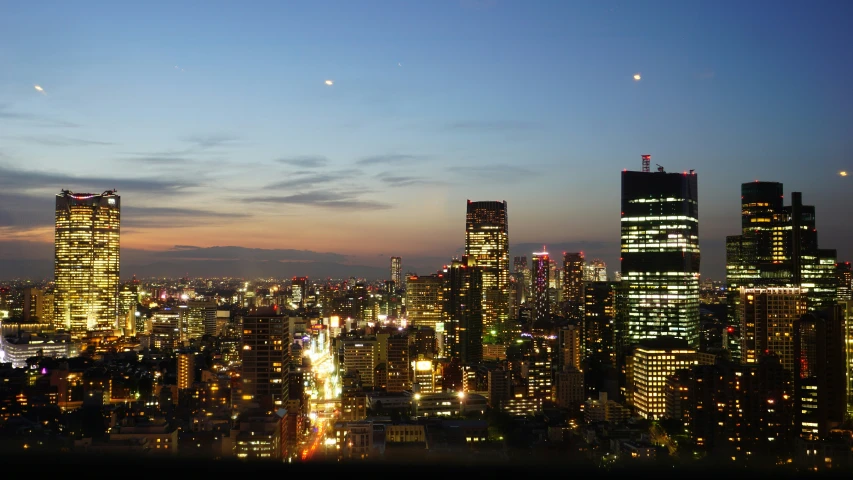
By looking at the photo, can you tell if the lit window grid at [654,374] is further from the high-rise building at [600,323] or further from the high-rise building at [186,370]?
the high-rise building at [186,370]

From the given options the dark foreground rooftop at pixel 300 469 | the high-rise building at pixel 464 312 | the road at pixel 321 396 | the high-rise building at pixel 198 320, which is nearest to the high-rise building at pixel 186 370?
the road at pixel 321 396

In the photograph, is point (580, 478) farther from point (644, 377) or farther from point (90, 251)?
point (90, 251)

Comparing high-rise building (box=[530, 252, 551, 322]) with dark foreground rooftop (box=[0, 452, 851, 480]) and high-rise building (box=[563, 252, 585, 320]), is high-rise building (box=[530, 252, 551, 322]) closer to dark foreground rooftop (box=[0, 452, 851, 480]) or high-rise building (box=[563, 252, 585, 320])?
high-rise building (box=[563, 252, 585, 320])

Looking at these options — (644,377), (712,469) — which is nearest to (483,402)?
(644,377)

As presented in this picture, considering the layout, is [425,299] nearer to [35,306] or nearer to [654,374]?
[654,374]

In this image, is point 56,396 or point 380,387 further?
point 380,387

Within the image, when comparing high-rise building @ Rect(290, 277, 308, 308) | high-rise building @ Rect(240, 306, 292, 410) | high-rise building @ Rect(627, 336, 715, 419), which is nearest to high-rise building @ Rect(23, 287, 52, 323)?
high-rise building @ Rect(290, 277, 308, 308)
